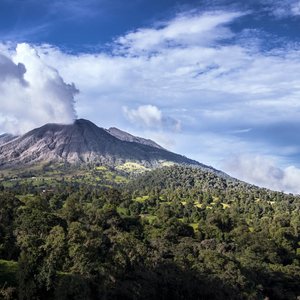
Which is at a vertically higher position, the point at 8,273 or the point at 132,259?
the point at 132,259

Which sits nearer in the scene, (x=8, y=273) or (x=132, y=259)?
(x=8, y=273)

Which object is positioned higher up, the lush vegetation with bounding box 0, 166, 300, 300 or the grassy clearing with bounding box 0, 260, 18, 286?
the lush vegetation with bounding box 0, 166, 300, 300

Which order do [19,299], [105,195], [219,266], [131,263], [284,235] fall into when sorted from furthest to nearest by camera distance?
[105,195] → [284,235] → [219,266] → [131,263] → [19,299]

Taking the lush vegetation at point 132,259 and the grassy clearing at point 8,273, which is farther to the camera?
the grassy clearing at point 8,273

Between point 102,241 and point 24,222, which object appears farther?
point 24,222

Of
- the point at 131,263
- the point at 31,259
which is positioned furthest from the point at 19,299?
the point at 131,263

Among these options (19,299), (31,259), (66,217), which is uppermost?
(66,217)

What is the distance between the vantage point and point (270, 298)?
93.2m

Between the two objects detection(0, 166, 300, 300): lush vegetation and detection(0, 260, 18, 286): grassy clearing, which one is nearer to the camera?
detection(0, 166, 300, 300): lush vegetation

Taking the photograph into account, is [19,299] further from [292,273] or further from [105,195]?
[105,195]

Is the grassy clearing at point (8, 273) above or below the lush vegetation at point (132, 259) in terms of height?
below

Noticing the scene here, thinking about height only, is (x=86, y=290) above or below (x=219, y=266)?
below

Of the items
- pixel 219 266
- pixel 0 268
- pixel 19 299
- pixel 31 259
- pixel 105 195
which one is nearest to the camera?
pixel 19 299

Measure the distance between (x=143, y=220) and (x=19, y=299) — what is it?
9151cm
